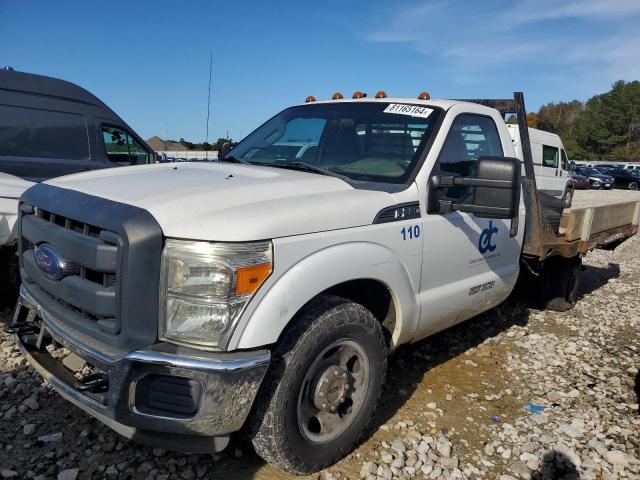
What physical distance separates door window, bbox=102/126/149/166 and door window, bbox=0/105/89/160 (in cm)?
30

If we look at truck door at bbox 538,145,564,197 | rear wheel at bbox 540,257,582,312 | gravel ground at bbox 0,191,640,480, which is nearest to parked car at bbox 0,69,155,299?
gravel ground at bbox 0,191,640,480

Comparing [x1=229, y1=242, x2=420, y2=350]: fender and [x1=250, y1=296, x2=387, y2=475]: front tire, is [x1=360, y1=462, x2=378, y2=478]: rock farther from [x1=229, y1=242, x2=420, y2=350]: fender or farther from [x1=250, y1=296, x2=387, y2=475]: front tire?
[x1=229, y1=242, x2=420, y2=350]: fender

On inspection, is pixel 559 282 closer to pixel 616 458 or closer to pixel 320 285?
pixel 616 458

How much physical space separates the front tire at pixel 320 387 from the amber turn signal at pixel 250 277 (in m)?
0.35

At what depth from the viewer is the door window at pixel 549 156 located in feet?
56.3

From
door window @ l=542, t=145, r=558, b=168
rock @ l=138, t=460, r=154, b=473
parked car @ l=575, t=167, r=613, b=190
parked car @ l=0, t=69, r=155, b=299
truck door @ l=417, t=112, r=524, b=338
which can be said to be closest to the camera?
rock @ l=138, t=460, r=154, b=473

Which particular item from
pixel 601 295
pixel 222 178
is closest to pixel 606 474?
pixel 222 178

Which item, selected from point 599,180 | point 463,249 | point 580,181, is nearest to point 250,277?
point 463,249

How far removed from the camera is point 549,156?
17.5 metres

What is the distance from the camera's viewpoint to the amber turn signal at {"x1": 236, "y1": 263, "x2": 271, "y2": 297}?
7.15 feet

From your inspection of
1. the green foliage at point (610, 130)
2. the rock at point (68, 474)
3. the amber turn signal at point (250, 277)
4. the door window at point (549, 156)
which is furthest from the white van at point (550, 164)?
the green foliage at point (610, 130)

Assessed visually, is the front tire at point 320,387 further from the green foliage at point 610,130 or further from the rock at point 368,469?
the green foliage at point 610,130

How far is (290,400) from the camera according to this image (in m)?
2.45

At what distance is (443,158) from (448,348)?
205 centimetres
